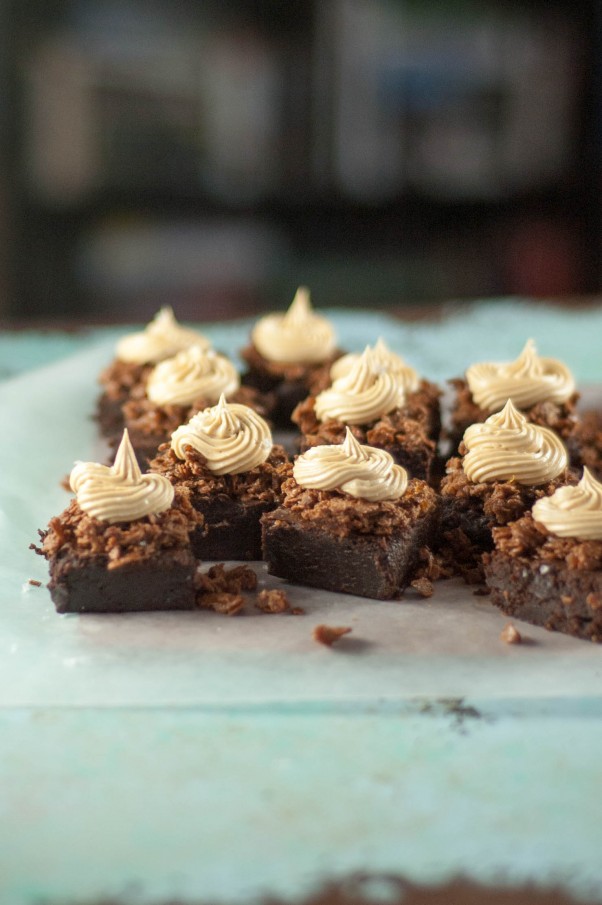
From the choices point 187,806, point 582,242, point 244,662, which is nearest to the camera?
point 187,806

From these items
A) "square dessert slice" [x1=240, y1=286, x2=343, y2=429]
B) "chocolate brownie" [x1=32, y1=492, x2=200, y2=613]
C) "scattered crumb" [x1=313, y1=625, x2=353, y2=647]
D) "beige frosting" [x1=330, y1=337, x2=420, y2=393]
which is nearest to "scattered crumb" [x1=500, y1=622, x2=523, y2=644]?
"scattered crumb" [x1=313, y1=625, x2=353, y2=647]

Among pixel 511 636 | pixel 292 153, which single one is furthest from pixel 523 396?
pixel 292 153

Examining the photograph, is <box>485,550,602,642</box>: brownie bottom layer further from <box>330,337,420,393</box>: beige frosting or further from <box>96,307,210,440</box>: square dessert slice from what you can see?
<box>96,307,210,440</box>: square dessert slice

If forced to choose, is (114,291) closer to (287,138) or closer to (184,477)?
(287,138)

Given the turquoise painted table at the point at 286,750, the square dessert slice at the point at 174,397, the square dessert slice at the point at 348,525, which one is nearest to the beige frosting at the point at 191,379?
the square dessert slice at the point at 174,397

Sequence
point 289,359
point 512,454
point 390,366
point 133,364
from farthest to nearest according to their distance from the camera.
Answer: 1. point 289,359
2. point 133,364
3. point 390,366
4. point 512,454

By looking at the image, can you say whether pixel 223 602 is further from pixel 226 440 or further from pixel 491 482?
pixel 491 482

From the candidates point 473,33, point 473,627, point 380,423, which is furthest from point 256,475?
point 473,33
